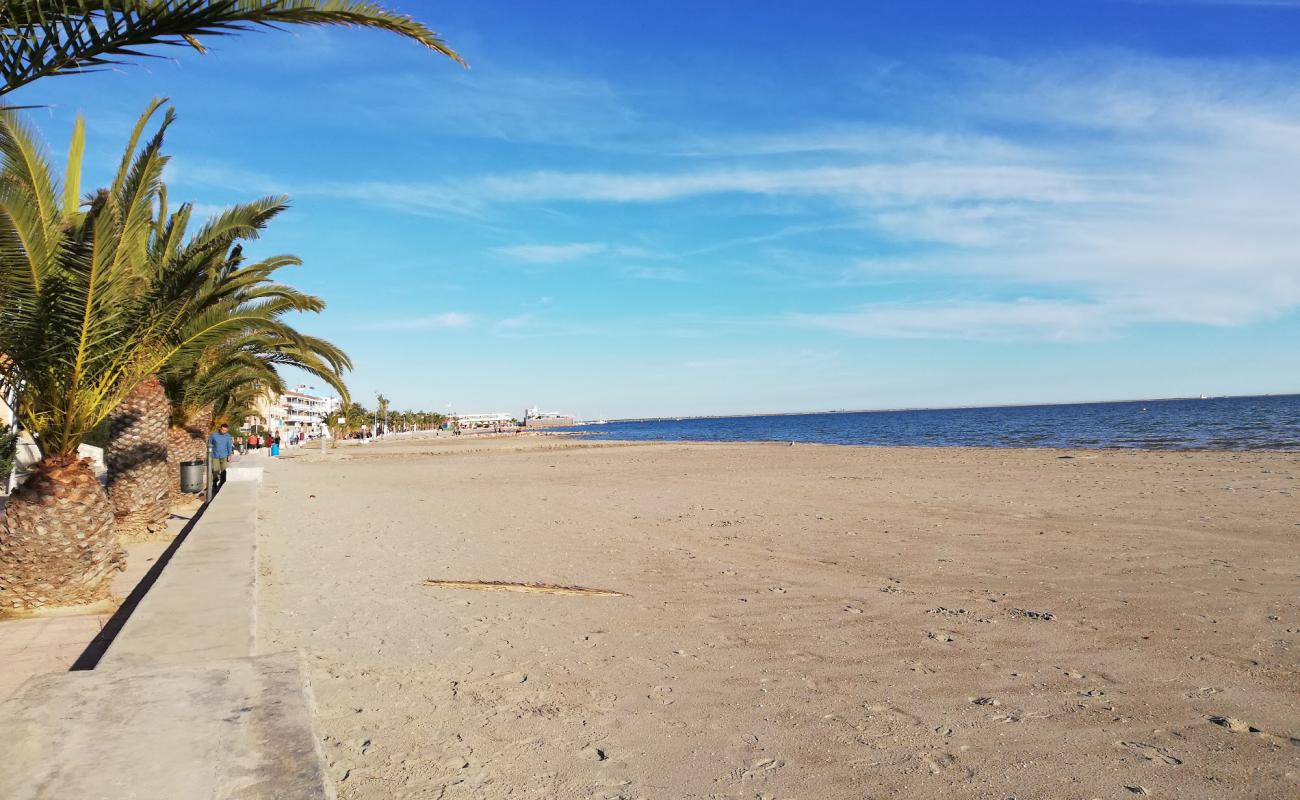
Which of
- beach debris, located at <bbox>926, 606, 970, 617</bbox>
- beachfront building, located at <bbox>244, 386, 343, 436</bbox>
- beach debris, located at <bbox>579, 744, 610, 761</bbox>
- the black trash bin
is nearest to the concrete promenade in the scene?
beach debris, located at <bbox>579, 744, 610, 761</bbox>

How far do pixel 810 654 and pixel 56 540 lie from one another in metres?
6.54

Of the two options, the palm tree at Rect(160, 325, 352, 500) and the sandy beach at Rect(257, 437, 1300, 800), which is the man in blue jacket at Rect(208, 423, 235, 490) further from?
the sandy beach at Rect(257, 437, 1300, 800)

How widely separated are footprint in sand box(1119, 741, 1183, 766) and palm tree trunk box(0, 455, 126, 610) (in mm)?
8131

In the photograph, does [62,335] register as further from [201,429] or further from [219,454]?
[219,454]

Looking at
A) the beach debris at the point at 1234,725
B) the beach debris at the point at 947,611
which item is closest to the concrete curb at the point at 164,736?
the beach debris at the point at 1234,725

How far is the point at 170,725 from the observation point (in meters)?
3.09

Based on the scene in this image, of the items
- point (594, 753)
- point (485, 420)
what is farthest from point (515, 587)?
point (485, 420)

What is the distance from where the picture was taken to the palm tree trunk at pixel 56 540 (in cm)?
673

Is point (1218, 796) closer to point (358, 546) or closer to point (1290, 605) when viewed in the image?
point (1290, 605)

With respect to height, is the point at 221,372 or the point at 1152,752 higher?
the point at 221,372

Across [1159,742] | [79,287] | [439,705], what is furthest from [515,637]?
[79,287]

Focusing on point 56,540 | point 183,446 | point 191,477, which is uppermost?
point 183,446

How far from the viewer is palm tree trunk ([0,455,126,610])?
673cm

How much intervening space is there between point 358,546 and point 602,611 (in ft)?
16.8
